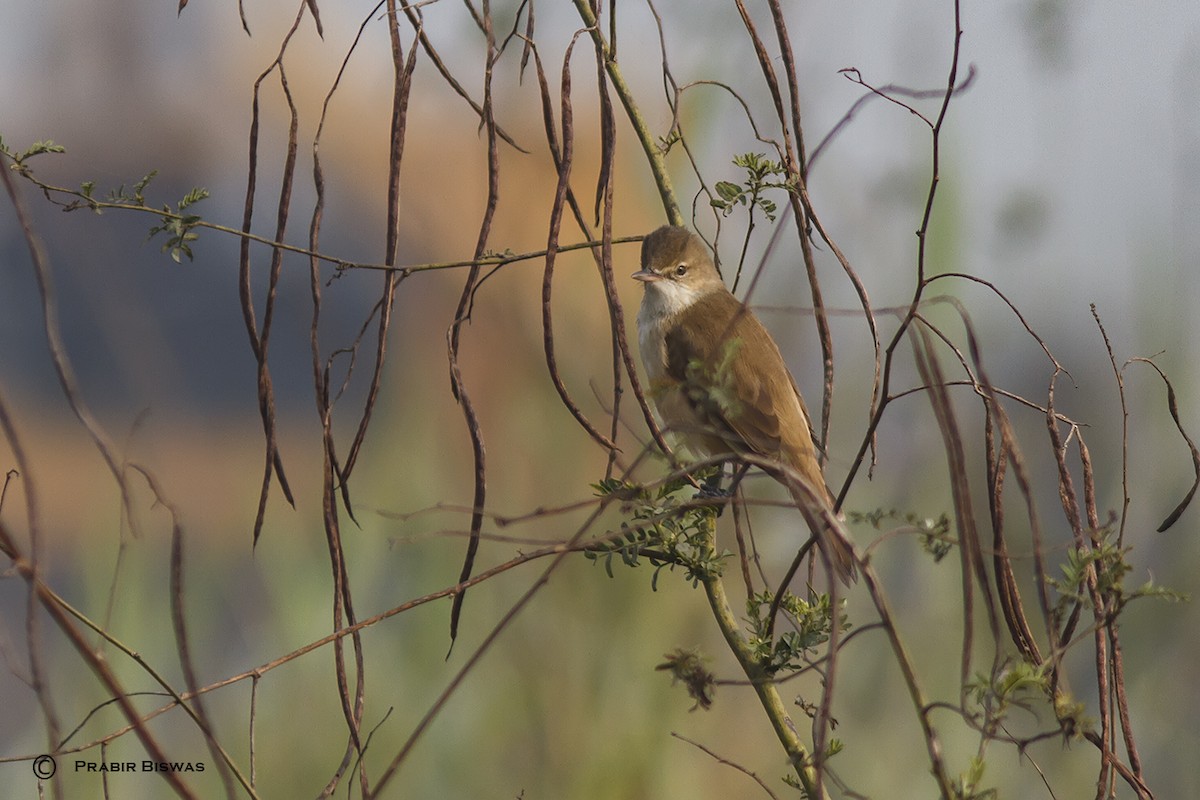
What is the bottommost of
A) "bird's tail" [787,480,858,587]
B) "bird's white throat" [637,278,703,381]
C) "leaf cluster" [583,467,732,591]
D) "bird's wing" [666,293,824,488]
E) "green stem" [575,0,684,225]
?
"bird's tail" [787,480,858,587]

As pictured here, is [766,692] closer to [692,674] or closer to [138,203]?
[692,674]

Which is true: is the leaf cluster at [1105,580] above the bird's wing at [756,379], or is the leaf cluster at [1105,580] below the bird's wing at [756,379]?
below

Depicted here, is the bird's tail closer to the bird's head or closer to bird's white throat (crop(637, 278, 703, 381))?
the bird's head

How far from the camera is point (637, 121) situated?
56.2 inches

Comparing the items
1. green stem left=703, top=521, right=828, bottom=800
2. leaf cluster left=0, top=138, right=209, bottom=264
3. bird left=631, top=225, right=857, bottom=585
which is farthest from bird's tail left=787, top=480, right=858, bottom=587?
bird left=631, top=225, right=857, bottom=585

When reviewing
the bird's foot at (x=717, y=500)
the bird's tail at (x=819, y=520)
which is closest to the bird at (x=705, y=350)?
the bird's foot at (x=717, y=500)

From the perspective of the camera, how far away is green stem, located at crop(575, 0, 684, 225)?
4.56 feet

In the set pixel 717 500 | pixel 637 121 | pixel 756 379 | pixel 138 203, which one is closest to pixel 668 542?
pixel 717 500

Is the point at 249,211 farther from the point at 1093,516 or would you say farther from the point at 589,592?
the point at 589,592

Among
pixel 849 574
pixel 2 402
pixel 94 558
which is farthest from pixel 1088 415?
pixel 2 402

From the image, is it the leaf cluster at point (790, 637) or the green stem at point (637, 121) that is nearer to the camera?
the leaf cluster at point (790, 637)

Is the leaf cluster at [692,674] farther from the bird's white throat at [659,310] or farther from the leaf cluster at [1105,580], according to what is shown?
the bird's white throat at [659,310]

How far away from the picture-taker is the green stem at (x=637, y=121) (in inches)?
54.7

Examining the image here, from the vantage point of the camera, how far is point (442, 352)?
3369 mm
